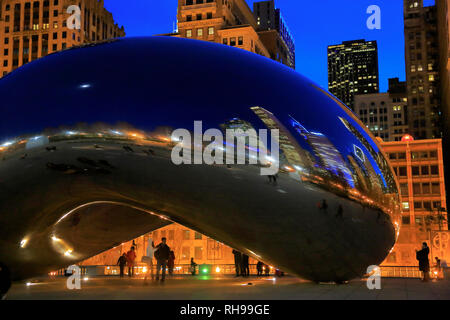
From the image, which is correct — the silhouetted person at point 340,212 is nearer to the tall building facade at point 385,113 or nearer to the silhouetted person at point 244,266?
the silhouetted person at point 244,266

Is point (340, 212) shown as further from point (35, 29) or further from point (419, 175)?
point (35, 29)

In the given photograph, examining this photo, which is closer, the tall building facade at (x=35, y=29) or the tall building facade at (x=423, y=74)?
the tall building facade at (x=35, y=29)

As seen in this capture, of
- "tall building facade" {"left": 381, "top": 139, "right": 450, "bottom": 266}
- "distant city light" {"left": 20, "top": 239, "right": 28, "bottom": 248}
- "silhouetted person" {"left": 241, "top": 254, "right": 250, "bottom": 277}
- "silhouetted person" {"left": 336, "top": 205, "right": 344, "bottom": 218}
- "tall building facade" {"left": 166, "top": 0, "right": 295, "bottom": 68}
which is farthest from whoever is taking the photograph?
"tall building facade" {"left": 166, "top": 0, "right": 295, "bottom": 68}

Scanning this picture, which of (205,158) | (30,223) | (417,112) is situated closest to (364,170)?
(205,158)

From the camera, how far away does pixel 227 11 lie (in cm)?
9844

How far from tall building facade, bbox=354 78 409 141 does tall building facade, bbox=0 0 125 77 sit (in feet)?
291

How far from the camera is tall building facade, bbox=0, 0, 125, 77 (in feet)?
325

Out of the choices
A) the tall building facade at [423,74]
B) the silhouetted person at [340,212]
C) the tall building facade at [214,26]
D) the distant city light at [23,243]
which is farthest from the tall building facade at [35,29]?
the silhouetted person at [340,212]

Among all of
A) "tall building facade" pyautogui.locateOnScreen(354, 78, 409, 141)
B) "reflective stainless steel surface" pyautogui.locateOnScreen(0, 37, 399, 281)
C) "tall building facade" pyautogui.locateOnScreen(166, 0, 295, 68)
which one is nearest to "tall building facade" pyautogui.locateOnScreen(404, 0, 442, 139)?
"tall building facade" pyautogui.locateOnScreen(354, 78, 409, 141)

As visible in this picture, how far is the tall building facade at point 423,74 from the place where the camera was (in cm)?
12531

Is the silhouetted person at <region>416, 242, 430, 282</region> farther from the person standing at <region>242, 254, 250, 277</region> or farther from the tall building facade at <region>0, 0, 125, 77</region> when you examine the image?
the tall building facade at <region>0, 0, 125, 77</region>

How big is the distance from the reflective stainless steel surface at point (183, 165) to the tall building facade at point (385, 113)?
151173 millimetres
